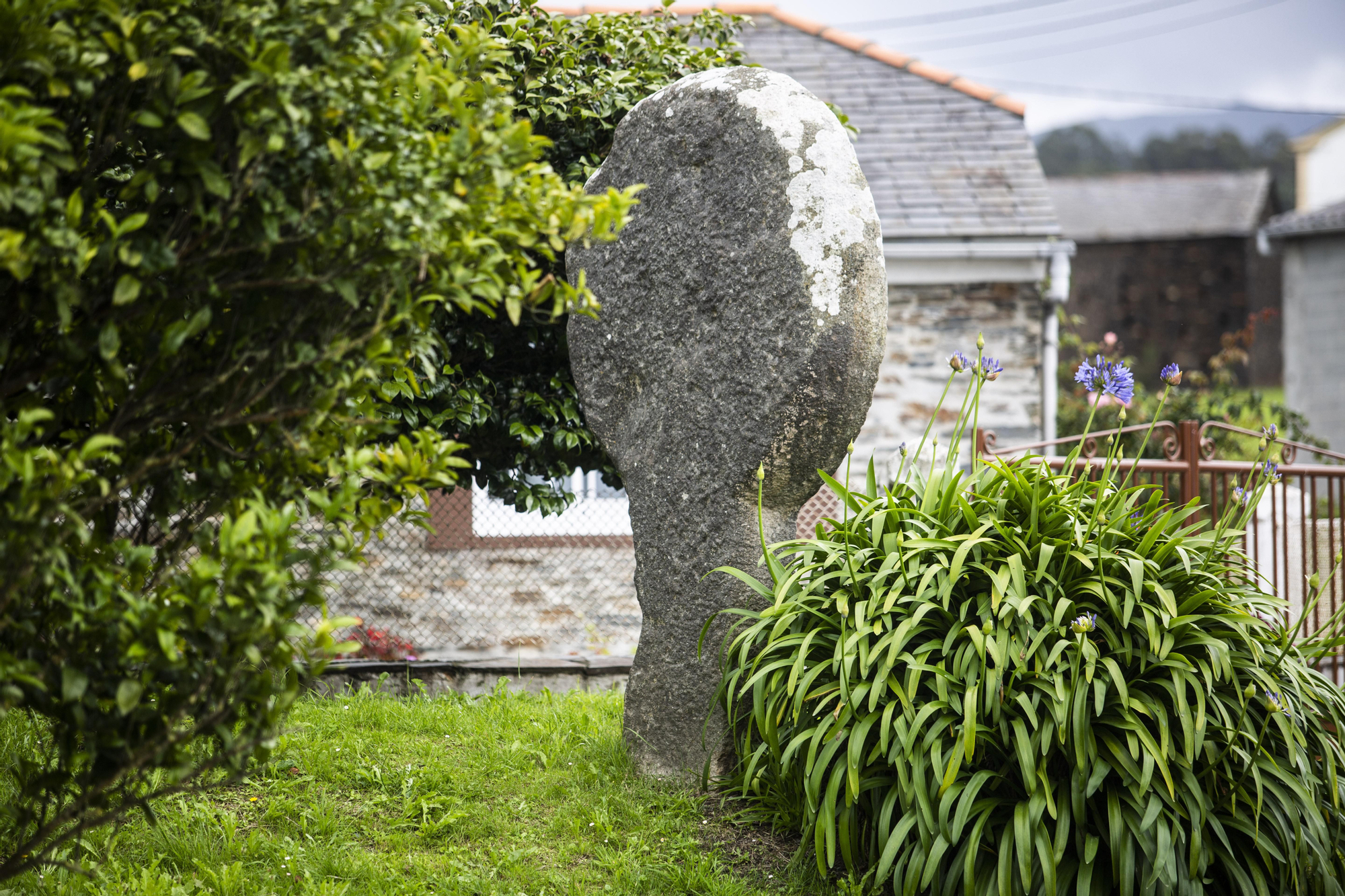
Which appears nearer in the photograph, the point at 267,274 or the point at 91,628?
the point at 91,628

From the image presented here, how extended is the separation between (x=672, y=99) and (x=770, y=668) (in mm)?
1943

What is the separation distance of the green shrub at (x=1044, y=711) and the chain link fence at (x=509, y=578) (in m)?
3.06

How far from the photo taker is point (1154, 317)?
78.2 ft

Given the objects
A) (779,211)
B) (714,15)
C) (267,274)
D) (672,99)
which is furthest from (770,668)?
(714,15)

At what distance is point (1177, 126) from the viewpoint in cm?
4678

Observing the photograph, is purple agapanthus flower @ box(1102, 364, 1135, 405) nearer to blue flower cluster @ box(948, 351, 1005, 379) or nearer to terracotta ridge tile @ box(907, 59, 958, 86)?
blue flower cluster @ box(948, 351, 1005, 379)

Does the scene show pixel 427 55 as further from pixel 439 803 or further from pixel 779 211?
pixel 439 803

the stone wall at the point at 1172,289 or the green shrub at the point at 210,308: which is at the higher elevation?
the stone wall at the point at 1172,289

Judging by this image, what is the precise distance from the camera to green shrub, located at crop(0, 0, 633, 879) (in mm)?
1502

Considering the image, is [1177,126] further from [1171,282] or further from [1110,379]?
[1110,379]

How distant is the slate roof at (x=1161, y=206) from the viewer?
23.8 metres

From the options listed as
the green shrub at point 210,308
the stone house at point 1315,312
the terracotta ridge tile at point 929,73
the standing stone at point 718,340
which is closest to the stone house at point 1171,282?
the stone house at point 1315,312

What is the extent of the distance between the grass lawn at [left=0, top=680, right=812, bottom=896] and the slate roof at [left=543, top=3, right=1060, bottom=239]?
16.0ft

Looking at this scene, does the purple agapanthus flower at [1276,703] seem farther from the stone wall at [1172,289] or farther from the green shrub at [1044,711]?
the stone wall at [1172,289]
